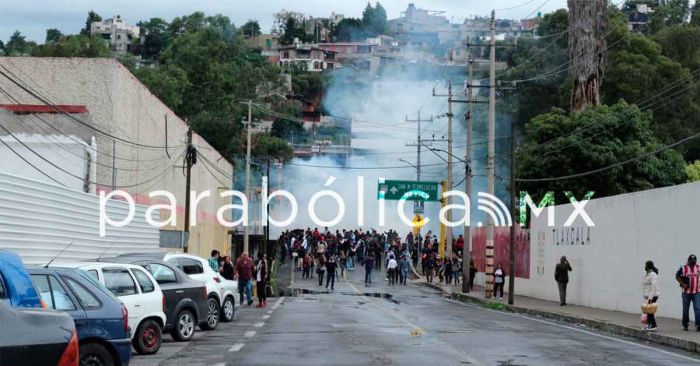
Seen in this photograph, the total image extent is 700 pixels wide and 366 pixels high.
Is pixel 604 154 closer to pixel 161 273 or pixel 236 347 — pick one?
pixel 161 273

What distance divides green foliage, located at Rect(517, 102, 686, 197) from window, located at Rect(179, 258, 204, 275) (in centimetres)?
2713

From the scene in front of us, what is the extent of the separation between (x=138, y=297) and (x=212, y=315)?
6.84 meters

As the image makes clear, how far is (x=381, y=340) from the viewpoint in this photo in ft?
68.2

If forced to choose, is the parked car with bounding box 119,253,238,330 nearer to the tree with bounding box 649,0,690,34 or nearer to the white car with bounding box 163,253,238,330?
the white car with bounding box 163,253,238,330

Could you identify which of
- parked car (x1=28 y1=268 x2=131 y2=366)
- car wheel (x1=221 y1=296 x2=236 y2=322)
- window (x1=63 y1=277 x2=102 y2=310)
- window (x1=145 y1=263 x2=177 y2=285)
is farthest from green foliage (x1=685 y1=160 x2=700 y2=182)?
window (x1=63 y1=277 x2=102 y2=310)

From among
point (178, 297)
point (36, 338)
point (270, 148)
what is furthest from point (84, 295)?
point (270, 148)

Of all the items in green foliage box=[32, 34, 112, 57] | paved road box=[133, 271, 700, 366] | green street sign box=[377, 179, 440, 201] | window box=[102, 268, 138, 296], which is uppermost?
green foliage box=[32, 34, 112, 57]

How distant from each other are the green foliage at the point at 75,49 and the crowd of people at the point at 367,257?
77.4ft

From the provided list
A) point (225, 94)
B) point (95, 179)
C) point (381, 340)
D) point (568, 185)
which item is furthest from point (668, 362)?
point (225, 94)

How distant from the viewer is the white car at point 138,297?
59.2 feet

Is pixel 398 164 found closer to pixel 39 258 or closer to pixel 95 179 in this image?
pixel 95 179

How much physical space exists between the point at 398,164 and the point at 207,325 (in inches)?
3134

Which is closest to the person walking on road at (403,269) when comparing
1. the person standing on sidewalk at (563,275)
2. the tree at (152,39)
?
the person standing on sidewalk at (563,275)

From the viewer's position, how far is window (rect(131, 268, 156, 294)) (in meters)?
18.5
